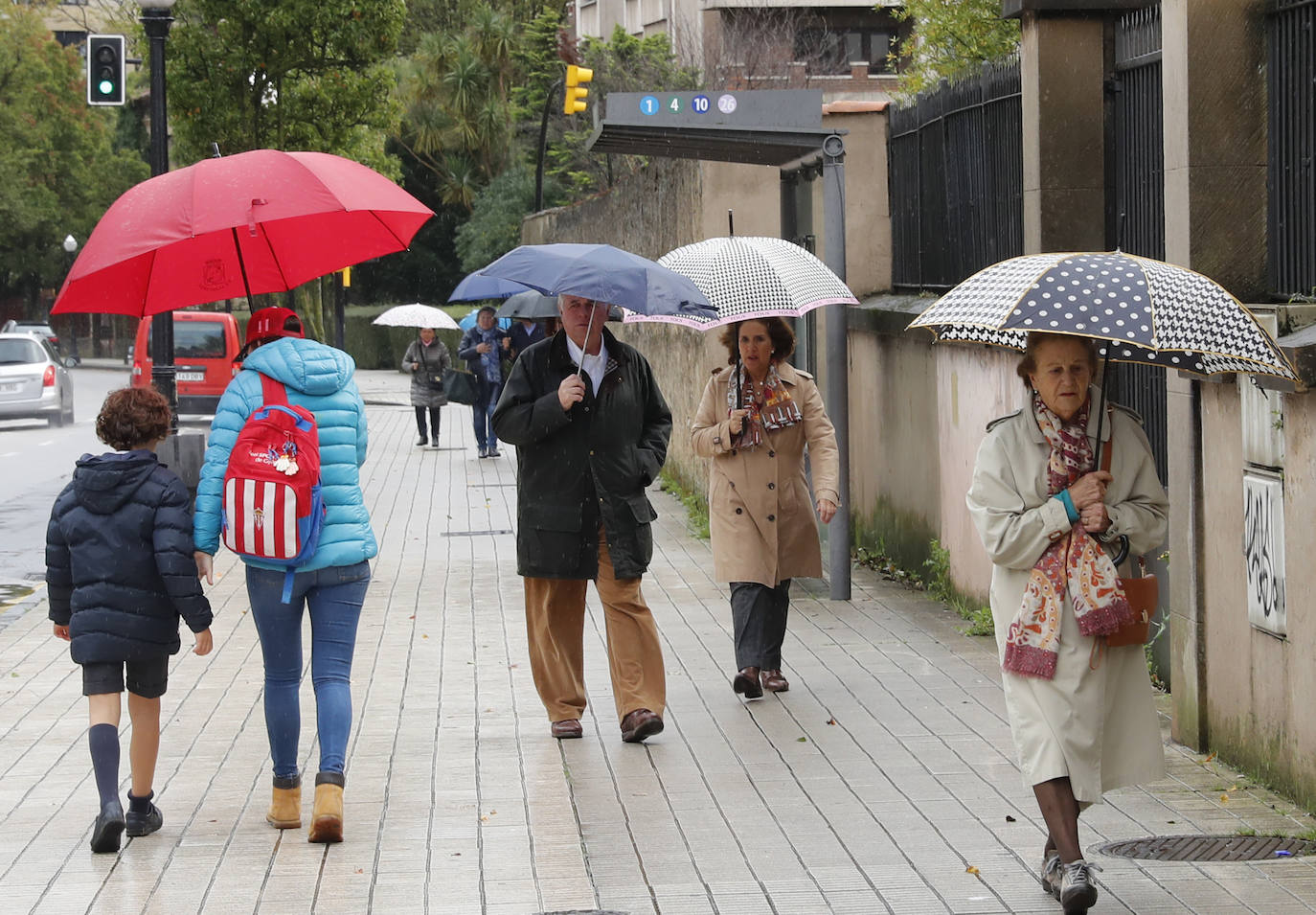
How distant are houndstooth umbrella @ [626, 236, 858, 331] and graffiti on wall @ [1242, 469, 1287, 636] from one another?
237 cm

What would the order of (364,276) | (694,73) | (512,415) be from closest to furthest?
1. (512,415)
2. (694,73)
3. (364,276)

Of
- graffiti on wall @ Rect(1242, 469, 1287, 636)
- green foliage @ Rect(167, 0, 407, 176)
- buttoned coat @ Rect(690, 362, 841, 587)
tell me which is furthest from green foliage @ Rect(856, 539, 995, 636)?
green foliage @ Rect(167, 0, 407, 176)

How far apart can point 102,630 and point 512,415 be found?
1.88m

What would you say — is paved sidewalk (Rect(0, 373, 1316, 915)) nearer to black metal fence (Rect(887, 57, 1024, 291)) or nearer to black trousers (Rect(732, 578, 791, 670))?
black trousers (Rect(732, 578, 791, 670))

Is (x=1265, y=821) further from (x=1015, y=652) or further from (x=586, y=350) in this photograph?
(x=586, y=350)

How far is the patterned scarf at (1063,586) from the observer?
16.0 ft

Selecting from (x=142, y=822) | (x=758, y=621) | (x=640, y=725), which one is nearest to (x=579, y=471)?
(x=640, y=725)

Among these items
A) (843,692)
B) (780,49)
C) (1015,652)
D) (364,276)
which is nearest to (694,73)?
(780,49)

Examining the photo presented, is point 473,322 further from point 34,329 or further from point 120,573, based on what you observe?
point 34,329

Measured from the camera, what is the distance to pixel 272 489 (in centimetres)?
556

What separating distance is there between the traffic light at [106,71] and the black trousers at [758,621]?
9.93 meters

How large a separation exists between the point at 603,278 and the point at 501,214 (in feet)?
150

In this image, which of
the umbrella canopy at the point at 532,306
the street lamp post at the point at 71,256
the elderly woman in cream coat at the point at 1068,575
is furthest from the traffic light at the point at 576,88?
the street lamp post at the point at 71,256

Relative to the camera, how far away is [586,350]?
23.0 feet
